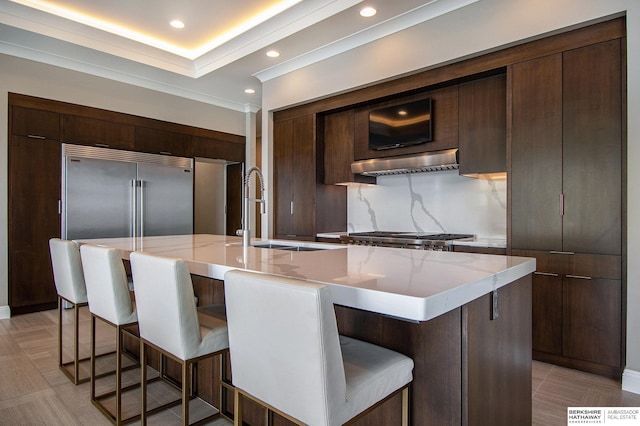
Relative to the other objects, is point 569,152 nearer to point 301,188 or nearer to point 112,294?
point 301,188

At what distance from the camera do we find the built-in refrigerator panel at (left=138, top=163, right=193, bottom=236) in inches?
195

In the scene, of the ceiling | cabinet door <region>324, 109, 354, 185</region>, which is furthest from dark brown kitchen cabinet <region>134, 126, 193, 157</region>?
cabinet door <region>324, 109, 354, 185</region>

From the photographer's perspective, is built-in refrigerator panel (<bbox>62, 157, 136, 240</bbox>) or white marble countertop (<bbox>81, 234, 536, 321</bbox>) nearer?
white marble countertop (<bbox>81, 234, 536, 321</bbox>)

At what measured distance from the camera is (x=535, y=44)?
9.12 ft

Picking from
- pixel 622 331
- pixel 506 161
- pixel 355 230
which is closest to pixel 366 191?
pixel 355 230

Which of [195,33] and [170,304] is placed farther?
[195,33]

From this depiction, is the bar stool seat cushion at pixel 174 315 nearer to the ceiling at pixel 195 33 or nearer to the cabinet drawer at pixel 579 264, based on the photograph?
the cabinet drawer at pixel 579 264

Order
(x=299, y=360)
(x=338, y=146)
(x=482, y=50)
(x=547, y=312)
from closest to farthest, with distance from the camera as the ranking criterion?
1. (x=299, y=360)
2. (x=547, y=312)
3. (x=482, y=50)
4. (x=338, y=146)

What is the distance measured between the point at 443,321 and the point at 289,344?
0.52 metres

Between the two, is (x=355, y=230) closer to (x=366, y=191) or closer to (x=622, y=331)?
(x=366, y=191)

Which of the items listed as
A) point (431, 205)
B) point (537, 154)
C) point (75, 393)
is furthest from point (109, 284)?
point (431, 205)

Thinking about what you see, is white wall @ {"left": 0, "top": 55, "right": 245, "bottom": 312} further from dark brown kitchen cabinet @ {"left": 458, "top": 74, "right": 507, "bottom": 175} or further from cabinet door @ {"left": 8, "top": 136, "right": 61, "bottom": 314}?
dark brown kitchen cabinet @ {"left": 458, "top": 74, "right": 507, "bottom": 175}

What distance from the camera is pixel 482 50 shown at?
9.75 ft

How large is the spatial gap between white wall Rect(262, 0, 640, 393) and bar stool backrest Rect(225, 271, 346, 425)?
7.56 ft
